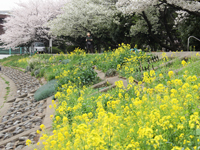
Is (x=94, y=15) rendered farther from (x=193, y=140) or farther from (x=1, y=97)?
(x=193, y=140)

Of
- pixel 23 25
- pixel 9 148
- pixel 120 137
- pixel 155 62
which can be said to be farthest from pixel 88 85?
pixel 23 25

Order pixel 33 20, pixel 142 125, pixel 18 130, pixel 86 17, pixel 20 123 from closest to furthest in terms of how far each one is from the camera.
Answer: pixel 142 125, pixel 18 130, pixel 20 123, pixel 86 17, pixel 33 20

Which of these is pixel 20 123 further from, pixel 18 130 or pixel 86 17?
pixel 86 17

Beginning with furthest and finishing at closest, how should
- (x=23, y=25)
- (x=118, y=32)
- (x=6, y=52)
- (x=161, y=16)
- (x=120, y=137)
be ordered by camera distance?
(x=6, y=52) → (x=23, y=25) → (x=118, y=32) → (x=161, y=16) → (x=120, y=137)

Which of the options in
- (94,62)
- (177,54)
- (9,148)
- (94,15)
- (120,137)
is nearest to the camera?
A: (120,137)

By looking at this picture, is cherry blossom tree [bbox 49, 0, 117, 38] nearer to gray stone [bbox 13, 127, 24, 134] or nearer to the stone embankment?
the stone embankment

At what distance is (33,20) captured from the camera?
29.5 metres

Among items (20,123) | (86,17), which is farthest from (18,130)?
(86,17)

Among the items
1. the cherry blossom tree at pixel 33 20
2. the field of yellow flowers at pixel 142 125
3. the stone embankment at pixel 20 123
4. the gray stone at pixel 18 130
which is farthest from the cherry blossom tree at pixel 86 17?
the field of yellow flowers at pixel 142 125

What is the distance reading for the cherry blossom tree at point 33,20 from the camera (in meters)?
29.6

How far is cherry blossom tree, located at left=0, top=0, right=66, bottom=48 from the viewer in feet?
97.2

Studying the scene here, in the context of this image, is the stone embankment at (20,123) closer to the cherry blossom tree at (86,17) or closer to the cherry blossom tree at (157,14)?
the cherry blossom tree at (157,14)

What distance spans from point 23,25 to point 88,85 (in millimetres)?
25237

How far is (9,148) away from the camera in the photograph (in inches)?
210
